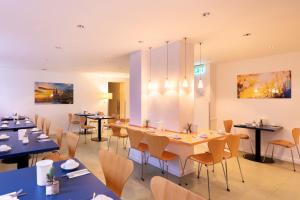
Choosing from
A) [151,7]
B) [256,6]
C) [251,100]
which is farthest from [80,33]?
[251,100]

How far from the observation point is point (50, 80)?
24.1 ft

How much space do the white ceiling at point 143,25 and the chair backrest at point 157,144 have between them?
65.2 inches

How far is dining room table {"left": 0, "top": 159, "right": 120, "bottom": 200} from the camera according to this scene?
127cm

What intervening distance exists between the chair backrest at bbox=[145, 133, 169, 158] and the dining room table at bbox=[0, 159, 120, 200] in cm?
146

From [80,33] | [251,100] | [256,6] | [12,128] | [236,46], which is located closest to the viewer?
[256,6]

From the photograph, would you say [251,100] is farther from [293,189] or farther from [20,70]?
[20,70]

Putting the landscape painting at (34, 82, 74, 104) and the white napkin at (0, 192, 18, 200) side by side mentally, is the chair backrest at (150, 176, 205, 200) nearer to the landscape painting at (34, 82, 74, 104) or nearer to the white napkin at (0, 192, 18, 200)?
the white napkin at (0, 192, 18, 200)

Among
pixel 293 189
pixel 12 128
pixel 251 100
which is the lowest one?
pixel 293 189

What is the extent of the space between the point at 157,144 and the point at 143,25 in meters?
1.78

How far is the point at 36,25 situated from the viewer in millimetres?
Result: 2811

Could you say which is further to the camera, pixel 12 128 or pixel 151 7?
pixel 12 128

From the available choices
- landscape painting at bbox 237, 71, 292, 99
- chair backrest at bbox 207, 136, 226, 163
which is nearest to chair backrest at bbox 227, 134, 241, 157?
chair backrest at bbox 207, 136, 226, 163

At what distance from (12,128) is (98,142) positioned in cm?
251

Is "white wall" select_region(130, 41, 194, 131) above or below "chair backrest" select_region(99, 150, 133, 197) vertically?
above
